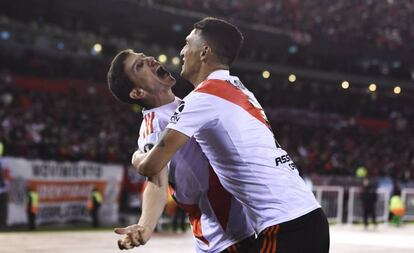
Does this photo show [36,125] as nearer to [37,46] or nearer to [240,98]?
[37,46]

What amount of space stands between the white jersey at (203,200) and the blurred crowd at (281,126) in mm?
15942

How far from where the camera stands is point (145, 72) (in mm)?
4148

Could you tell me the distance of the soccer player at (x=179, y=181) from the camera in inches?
152

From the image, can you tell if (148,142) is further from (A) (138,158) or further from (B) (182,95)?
(B) (182,95)

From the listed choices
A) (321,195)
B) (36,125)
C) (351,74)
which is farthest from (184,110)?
(351,74)

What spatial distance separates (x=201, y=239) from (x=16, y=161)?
14.2 m

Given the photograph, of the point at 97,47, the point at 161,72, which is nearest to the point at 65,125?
the point at 97,47

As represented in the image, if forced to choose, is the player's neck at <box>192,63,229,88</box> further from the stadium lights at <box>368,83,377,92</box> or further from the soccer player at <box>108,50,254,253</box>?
the stadium lights at <box>368,83,377,92</box>

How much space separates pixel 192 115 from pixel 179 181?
0.68m

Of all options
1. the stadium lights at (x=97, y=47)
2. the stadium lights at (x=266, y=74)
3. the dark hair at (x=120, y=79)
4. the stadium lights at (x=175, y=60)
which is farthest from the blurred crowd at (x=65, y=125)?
the dark hair at (x=120, y=79)

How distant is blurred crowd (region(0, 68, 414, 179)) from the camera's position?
22094mm

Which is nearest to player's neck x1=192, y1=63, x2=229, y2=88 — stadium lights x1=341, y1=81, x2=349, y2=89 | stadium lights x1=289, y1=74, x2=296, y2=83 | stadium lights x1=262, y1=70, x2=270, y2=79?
stadium lights x1=262, y1=70, x2=270, y2=79

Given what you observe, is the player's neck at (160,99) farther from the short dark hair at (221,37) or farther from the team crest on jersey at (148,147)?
the short dark hair at (221,37)

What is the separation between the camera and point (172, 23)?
3316 centimetres
